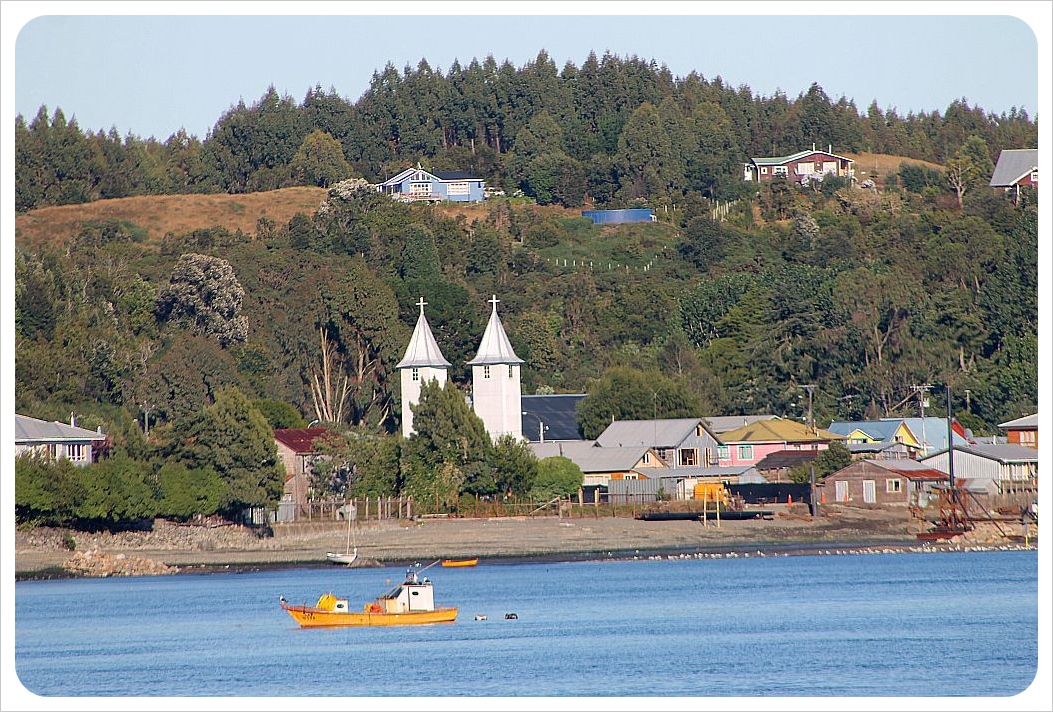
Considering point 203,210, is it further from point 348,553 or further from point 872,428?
point 348,553

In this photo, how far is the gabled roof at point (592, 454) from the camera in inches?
2731

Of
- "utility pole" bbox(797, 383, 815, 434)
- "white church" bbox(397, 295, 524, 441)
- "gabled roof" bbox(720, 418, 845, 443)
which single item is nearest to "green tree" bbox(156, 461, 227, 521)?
"white church" bbox(397, 295, 524, 441)

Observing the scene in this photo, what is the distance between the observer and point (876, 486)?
64500 mm

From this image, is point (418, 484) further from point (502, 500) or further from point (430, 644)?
point (430, 644)

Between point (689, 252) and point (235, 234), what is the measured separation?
27181 mm

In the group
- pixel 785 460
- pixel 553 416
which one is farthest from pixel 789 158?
pixel 785 460

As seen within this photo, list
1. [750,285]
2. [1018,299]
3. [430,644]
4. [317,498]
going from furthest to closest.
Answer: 1. [750,285]
2. [1018,299]
3. [317,498]
4. [430,644]

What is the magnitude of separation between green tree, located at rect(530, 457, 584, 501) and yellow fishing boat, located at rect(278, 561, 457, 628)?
74.5ft

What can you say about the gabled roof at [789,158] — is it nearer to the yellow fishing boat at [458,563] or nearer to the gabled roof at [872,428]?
the gabled roof at [872,428]

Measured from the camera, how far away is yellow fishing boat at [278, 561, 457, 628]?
124ft

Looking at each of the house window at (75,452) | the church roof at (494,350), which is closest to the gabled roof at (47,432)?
the house window at (75,452)

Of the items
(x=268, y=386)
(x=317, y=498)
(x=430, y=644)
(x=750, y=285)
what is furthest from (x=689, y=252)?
(x=430, y=644)

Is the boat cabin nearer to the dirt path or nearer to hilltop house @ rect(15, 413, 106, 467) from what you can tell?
the dirt path

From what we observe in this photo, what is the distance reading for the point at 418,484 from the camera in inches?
2363
